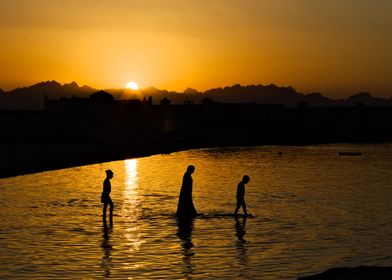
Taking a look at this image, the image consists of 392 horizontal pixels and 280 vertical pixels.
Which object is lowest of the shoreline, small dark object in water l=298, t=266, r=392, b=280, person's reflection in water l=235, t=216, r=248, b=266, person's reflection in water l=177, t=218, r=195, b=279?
person's reflection in water l=235, t=216, r=248, b=266

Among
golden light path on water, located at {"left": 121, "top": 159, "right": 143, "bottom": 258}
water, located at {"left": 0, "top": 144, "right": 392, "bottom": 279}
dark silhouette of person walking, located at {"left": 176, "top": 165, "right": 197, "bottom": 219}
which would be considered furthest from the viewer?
dark silhouette of person walking, located at {"left": 176, "top": 165, "right": 197, "bottom": 219}

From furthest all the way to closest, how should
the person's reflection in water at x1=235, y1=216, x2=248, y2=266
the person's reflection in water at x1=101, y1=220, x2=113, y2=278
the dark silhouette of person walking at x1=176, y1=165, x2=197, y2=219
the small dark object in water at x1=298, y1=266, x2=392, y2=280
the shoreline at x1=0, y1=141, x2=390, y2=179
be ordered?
the shoreline at x1=0, y1=141, x2=390, y2=179
the dark silhouette of person walking at x1=176, y1=165, x2=197, y2=219
the person's reflection in water at x1=235, y1=216, x2=248, y2=266
the person's reflection in water at x1=101, y1=220, x2=113, y2=278
the small dark object in water at x1=298, y1=266, x2=392, y2=280

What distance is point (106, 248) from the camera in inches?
783

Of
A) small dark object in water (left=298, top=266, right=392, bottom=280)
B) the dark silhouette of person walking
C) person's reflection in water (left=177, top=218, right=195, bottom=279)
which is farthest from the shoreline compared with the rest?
small dark object in water (left=298, top=266, right=392, bottom=280)

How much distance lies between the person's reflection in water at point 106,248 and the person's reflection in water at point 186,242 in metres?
1.81

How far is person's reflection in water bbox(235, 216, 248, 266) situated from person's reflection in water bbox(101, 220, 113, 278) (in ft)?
10.8

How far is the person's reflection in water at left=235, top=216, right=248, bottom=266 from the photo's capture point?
18.7 metres

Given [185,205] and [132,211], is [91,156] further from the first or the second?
[185,205]

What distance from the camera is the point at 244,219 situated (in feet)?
84.7

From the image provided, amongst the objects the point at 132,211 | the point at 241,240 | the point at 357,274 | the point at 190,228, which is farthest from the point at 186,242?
the point at 132,211

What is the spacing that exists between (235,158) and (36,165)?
21290 mm

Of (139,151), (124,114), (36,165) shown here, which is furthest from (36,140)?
(124,114)

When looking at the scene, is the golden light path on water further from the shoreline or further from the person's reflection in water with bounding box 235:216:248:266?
the shoreline

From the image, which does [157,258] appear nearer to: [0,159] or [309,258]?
[309,258]
